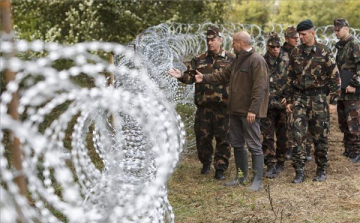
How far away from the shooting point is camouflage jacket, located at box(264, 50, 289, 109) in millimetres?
7676

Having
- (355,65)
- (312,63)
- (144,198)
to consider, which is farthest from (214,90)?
(144,198)

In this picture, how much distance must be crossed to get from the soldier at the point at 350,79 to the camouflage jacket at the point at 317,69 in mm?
1236

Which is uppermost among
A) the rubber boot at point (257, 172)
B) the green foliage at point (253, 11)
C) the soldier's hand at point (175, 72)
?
the green foliage at point (253, 11)

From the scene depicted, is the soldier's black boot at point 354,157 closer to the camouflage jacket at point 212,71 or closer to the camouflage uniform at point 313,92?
the camouflage uniform at point 313,92

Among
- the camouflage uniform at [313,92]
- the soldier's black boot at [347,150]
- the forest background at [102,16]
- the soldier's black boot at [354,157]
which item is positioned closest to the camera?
the camouflage uniform at [313,92]

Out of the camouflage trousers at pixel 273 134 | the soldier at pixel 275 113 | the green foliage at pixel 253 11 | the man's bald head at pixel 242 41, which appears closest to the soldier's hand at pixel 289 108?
the soldier at pixel 275 113

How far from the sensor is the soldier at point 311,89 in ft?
22.8

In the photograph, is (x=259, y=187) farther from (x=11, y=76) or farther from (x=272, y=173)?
(x=11, y=76)

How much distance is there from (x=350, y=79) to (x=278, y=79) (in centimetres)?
114

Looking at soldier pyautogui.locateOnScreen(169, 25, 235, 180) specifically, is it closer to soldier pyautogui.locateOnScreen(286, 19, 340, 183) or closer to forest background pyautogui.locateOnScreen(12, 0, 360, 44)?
Answer: soldier pyautogui.locateOnScreen(286, 19, 340, 183)

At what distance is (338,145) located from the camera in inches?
383

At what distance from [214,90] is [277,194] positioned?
1.54 m

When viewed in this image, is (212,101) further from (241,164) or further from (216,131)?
(241,164)

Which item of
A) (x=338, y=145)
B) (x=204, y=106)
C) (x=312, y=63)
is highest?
(x=312, y=63)
